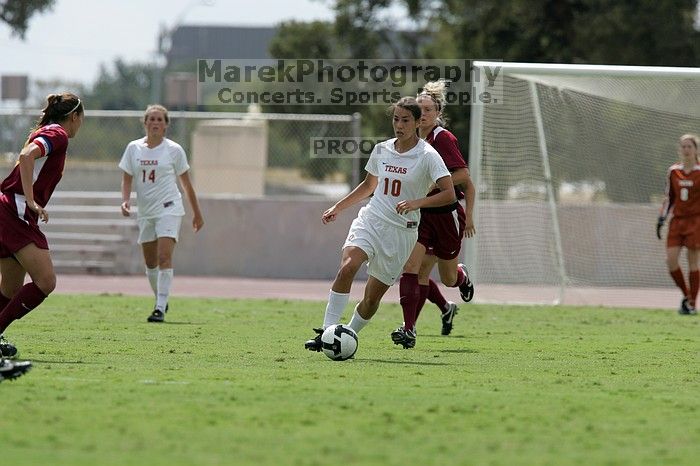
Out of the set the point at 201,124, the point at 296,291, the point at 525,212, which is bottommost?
the point at 296,291

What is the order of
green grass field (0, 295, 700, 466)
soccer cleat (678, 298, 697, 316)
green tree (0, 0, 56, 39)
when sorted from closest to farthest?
green grass field (0, 295, 700, 466) < soccer cleat (678, 298, 697, 316) < green tree (0, 0, 56, 39)

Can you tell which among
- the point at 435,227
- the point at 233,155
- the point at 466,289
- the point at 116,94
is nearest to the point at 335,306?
the point at 435,227

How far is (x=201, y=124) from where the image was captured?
82.4 ft

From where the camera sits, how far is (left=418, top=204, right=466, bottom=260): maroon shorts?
11102 millimetres

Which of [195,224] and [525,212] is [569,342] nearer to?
[195,224]

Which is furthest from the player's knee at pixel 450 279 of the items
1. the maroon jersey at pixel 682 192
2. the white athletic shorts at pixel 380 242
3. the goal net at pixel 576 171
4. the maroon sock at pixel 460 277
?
the maroon jersey at pixel 682 192

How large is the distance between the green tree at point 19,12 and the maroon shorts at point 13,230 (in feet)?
92.2

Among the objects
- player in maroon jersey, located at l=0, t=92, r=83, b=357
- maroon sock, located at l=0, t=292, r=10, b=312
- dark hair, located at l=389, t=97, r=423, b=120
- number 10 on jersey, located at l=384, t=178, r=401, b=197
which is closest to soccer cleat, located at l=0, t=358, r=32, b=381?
player in maroon jersey, located at l=0, t=92, r=83, b=357

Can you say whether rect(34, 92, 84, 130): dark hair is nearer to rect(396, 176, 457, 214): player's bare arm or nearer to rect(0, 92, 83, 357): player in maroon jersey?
rect(0, 92, 83, 357): player in maroon jersey

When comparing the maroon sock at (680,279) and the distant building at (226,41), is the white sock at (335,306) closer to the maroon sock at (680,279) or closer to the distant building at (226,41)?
the maroon sock at (680,279)

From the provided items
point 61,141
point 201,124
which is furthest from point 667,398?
point 201,124

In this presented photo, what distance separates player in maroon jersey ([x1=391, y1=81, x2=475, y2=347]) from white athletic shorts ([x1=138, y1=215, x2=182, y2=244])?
3101 millimetres

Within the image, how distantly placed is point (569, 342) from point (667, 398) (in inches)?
157

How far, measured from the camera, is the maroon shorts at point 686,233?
53.4 feet
